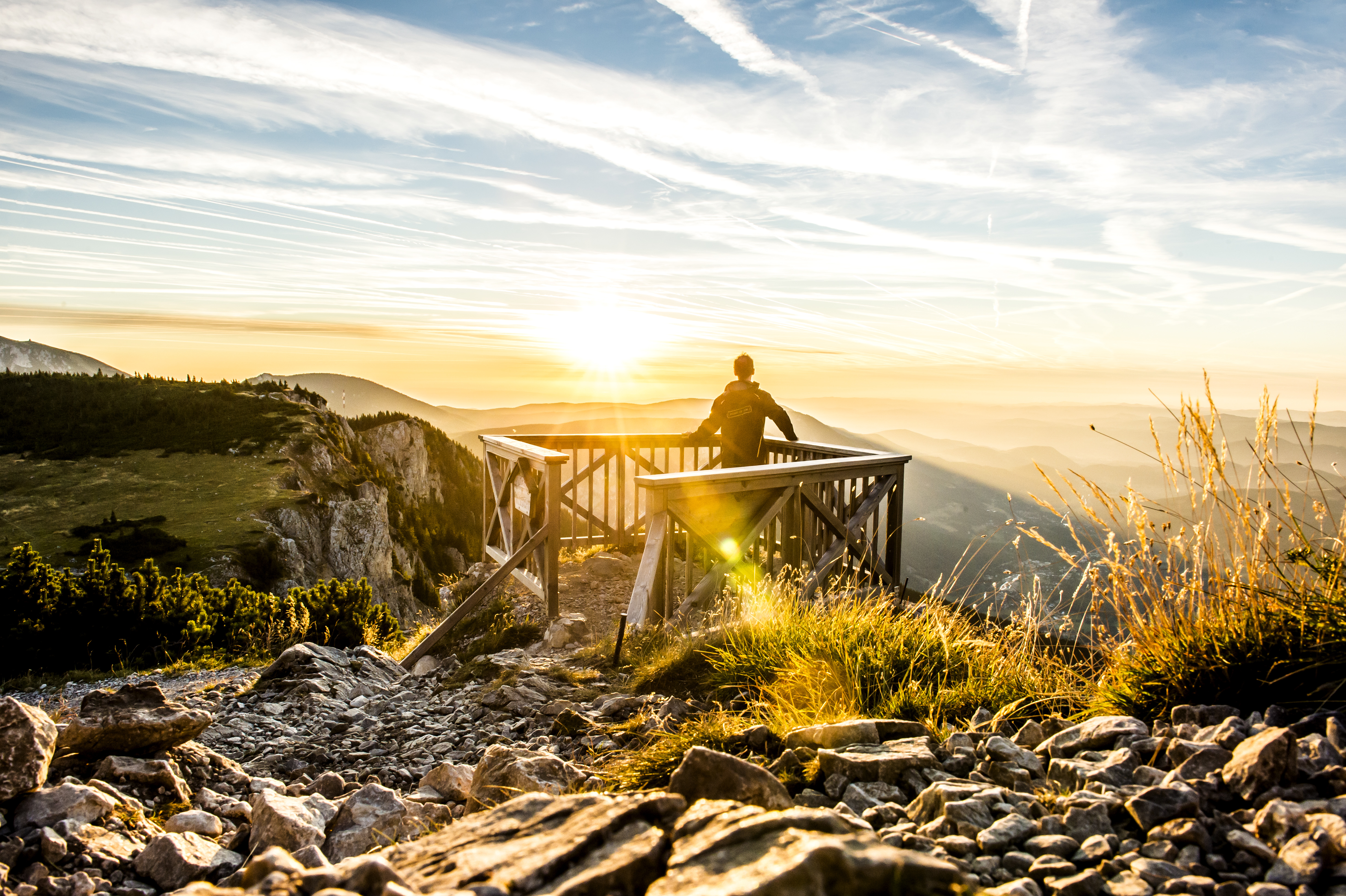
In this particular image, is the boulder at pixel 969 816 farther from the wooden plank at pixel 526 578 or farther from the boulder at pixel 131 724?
the wooden plank at pixel 526 578

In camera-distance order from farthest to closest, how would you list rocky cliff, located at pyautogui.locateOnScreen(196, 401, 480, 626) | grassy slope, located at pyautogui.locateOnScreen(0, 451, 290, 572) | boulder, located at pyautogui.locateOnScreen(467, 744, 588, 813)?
rocky cliff, located at pyautogui.locateOnScreen(196, 401, 480, 626)
grassy slope, located at pyautogui.locateOnScreen(0, 451, 290, 572)
boulder, located at pyautogui.locateOnScreen(467, 744, 588, 813)

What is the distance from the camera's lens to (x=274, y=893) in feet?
6.18

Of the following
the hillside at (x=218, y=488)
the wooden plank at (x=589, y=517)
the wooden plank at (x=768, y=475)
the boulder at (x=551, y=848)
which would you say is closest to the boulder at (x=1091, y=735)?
→ the boulder at (x=551, y=848)

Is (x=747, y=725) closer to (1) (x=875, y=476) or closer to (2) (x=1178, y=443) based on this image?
(2) (x=1178, y=443)

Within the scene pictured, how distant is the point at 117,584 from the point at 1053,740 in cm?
1159

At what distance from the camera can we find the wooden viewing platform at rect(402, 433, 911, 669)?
6.90m

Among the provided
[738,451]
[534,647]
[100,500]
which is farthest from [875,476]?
[100,500]

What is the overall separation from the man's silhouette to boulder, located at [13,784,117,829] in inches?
269

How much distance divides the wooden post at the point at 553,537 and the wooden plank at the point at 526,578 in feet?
0.32

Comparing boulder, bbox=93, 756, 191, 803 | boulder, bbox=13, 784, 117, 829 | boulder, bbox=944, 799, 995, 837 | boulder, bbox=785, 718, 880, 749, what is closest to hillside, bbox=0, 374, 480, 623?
boulder, bbox=93, 756, 191, 803

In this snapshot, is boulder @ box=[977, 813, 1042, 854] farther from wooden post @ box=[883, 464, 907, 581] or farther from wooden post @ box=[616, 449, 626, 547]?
wooden post @ box=[616, 449, 626, 547]

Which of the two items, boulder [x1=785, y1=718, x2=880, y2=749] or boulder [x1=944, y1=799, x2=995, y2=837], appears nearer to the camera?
boulder [x1=944, y1=799, x2=995, y2=837]

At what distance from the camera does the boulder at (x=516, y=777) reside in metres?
3.53

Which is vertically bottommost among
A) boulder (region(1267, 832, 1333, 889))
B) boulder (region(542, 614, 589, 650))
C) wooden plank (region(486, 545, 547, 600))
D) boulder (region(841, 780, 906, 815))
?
boulder (region(542, 614, 589, 650))
